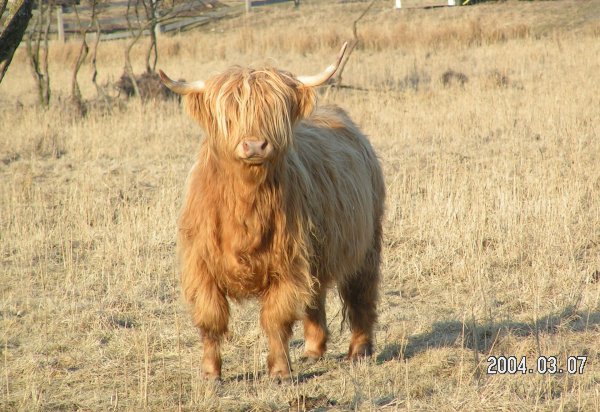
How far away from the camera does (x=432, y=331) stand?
512cm

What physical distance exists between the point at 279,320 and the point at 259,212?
553 mm

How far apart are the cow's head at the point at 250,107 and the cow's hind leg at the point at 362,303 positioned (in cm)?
121

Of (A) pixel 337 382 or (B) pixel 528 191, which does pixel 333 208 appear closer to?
(A) pixel 337 382

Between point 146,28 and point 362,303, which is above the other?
point 146,28

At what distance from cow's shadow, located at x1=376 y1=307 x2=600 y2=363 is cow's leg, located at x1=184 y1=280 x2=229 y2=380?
1001 millimetres

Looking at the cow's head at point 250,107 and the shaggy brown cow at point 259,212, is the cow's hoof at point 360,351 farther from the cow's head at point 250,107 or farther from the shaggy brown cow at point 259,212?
the cow's head at point 250,107

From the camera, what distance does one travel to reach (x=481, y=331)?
16.3 feet

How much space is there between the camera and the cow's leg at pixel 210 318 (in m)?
4.23

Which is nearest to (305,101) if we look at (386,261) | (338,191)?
(338,191)

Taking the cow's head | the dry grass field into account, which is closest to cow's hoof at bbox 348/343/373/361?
the dry grass field

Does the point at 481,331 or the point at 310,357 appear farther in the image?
the point at 481,331

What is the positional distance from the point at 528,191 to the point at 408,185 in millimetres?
1101

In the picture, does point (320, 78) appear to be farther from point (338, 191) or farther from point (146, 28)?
point (146, 28)

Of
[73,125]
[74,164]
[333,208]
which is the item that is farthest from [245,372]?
[73,125]
